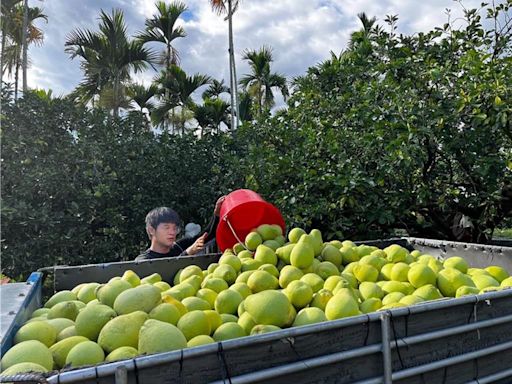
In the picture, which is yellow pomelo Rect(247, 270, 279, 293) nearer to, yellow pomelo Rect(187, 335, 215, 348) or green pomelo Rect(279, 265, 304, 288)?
green pomelo Rect(279, 265, 304, 288)

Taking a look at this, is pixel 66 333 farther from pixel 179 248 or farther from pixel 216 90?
pixel 216 90

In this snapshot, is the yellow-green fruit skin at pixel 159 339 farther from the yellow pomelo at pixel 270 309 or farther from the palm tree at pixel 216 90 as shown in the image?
the palm tree at pixel 216 90

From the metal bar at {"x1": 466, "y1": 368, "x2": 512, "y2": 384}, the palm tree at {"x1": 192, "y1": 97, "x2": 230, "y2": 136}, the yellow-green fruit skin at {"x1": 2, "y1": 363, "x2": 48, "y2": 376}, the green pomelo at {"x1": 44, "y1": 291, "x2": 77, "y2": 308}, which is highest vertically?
the palm tree at {"x1": 192, "y1": 97, "x2": 230, "y2": 136}

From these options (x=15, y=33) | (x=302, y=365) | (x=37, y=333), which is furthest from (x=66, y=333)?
(x=15, y=33)

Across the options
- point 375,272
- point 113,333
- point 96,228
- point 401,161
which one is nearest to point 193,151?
point 96,228

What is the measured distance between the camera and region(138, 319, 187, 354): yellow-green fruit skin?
110 cm

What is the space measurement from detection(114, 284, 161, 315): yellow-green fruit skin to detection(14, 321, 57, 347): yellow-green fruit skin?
0.22 meters

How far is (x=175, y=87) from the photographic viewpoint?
1664 centimetres

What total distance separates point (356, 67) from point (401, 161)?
7.57 ft

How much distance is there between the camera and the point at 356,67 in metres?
5.49

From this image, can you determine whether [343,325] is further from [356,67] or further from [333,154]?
[356,67]

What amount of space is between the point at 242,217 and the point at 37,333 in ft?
5.36

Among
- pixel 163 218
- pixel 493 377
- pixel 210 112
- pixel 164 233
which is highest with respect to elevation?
pixel 210 112

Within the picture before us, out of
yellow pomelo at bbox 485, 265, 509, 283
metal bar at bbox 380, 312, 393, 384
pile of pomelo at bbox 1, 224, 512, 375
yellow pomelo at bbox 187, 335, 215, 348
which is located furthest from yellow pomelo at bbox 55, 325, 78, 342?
yellow pomelo at bbox 485, 265, 509, 283
